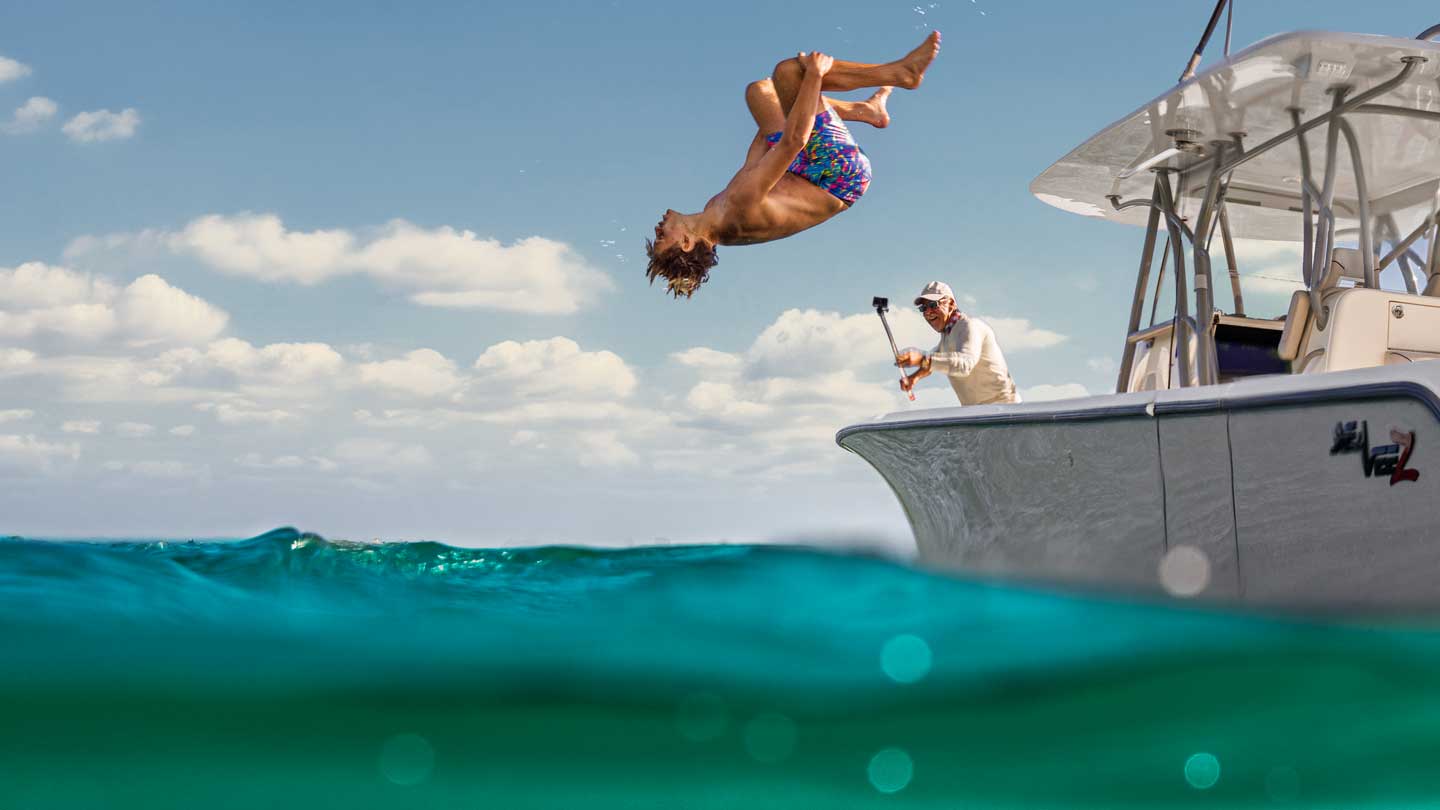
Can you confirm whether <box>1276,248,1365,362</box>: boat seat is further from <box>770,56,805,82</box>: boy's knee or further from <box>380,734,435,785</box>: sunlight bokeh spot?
<box>380,734,435,785</box>: sunlight bokeh spot

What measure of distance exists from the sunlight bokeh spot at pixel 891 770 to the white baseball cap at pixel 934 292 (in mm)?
4033

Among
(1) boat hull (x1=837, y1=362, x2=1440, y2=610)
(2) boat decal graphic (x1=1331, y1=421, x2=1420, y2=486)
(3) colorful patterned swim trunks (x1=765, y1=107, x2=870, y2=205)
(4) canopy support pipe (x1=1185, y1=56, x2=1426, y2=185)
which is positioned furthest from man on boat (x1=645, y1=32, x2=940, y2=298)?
(2) boat decal graphic (x1=1331, y1=421, x2=1420, y2=486)

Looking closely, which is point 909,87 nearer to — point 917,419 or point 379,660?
point 917,419

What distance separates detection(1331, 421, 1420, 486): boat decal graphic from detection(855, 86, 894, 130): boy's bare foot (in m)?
2.58

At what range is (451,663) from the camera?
107 inches

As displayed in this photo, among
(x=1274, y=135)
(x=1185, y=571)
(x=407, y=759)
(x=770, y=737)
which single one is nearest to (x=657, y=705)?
(x=770, y=737)

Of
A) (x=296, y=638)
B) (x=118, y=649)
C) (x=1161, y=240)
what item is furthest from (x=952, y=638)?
(x=1161, y=240)

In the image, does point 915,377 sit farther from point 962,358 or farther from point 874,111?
point 874,111

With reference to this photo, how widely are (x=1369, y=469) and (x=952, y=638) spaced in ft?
5.48

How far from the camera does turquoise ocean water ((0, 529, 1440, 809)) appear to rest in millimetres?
2529

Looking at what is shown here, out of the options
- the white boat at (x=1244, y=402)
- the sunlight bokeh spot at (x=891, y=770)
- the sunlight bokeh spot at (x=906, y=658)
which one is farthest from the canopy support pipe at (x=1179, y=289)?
the sunlight bokeh spot at (x=891, y=770)

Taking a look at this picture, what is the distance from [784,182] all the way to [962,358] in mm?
1651

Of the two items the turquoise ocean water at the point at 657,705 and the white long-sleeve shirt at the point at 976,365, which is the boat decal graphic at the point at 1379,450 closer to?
the turquoise ocean water at the point at 657,705

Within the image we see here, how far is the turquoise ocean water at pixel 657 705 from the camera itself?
99.6 inches
